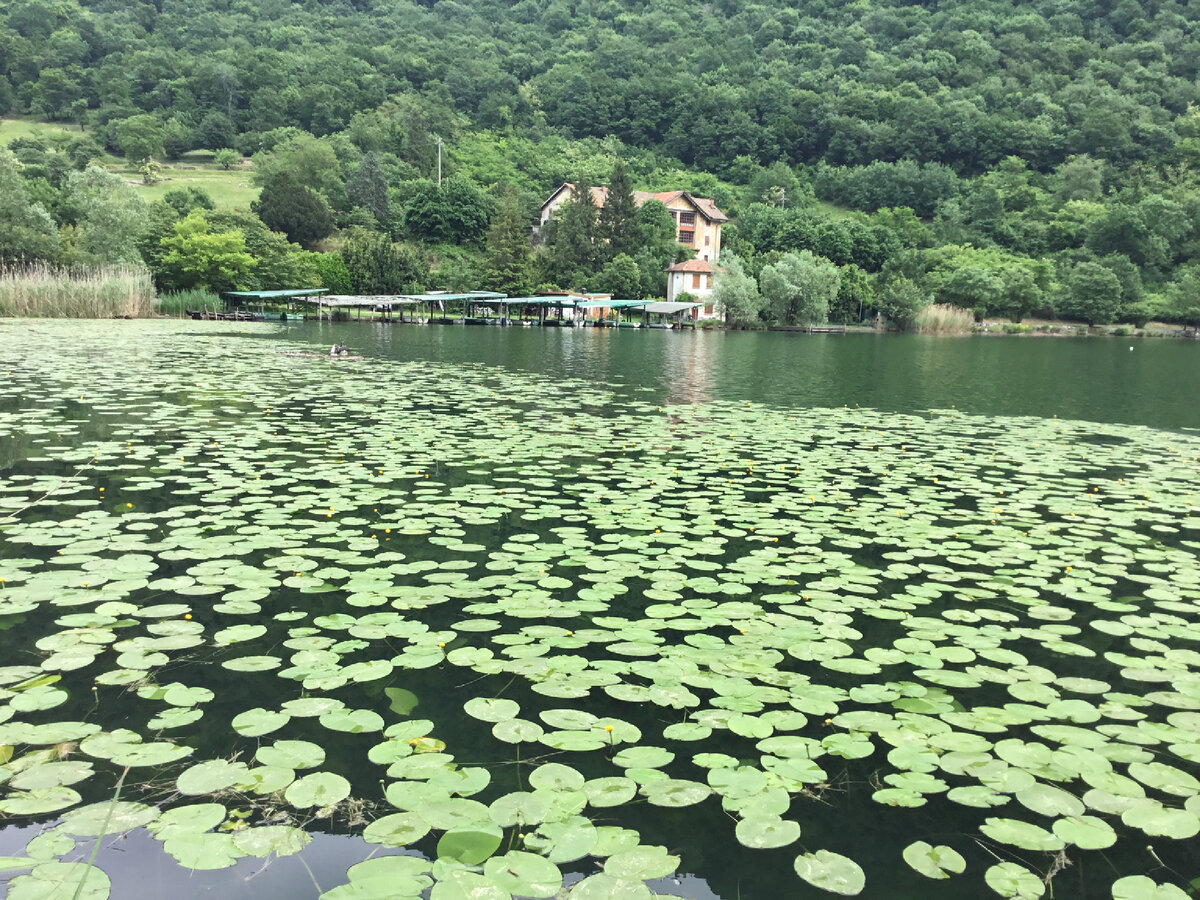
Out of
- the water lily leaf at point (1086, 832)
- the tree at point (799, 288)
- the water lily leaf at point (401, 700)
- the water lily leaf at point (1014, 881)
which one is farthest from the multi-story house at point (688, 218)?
the water lily leaf at point (1014, 881)

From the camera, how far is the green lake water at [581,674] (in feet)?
9.07

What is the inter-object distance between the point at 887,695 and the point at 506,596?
8.08 ft

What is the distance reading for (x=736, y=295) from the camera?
64.2 meters

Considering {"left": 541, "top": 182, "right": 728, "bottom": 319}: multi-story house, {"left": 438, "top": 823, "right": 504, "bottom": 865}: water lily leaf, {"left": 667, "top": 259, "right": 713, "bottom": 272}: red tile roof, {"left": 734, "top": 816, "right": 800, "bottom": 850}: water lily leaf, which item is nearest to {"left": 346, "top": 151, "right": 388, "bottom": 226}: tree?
{"left": 541, "top": 182, "right": 728, "bottom": 319}: multi-story house

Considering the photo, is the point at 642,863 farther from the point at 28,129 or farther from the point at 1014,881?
the point at 28,129

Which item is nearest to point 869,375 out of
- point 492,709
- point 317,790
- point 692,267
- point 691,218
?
point 492,709

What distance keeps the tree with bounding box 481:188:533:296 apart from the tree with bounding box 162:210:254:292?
2136cm

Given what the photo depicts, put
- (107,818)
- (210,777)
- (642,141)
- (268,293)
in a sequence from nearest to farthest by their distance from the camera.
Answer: (107,818) → (210,777) → (268,293) → (642,141)

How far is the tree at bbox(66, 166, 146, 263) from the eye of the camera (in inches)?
1950

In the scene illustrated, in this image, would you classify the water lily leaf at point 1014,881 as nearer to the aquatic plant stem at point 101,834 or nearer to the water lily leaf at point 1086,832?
the water lily leaf at point 1086,832

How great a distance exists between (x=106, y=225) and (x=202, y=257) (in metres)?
6.84

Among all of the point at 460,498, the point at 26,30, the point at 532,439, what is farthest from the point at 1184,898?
the point at 26,30

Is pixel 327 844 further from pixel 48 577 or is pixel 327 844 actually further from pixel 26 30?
pixel 26 30

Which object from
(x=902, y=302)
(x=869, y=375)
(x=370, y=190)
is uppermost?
(x=370, y=190)
